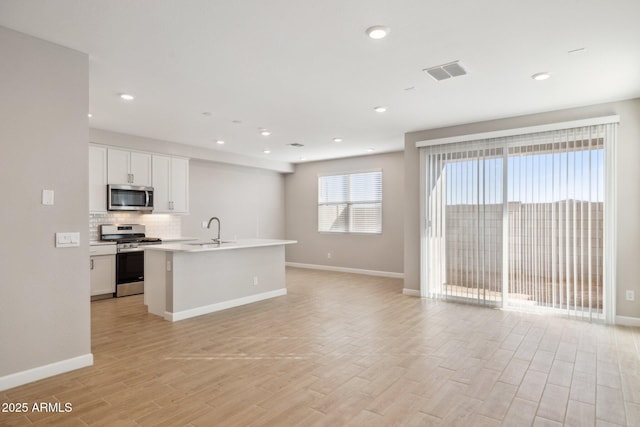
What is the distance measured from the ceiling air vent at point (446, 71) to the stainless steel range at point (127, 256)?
17.1 feet

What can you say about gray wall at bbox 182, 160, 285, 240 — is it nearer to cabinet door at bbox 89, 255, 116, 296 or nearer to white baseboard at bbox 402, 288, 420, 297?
cabinet door at bbox 89, 255, 116, 296

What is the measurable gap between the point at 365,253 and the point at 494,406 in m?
5.99

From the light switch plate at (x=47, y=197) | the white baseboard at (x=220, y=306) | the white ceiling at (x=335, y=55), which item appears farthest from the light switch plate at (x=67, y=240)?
the white baseboard at (x=220, y=306)

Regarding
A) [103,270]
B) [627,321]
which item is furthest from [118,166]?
[627,321]

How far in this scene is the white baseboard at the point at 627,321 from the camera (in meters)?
4.49

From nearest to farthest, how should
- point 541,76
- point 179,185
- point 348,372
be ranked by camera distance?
point 348,372 < point 541,76 < point 179,185

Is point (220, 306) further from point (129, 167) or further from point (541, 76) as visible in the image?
point (541, 76)

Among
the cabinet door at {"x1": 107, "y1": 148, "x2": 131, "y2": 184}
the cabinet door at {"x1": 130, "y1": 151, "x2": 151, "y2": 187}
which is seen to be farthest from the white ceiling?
the cabinet door at {"x1": 130, "y1": 151, "x2": 151, "y2": 187}

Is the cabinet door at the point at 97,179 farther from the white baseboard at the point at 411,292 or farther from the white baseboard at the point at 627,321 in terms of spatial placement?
the white baseboard at the point at 627,321

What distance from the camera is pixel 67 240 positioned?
10.3 feet

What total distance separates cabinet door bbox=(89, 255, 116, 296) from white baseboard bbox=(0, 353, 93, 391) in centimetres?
303

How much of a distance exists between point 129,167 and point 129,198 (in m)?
0.55

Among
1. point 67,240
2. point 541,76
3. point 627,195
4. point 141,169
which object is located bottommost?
point 67,240

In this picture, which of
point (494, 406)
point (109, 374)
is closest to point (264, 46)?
point (109, 374)
